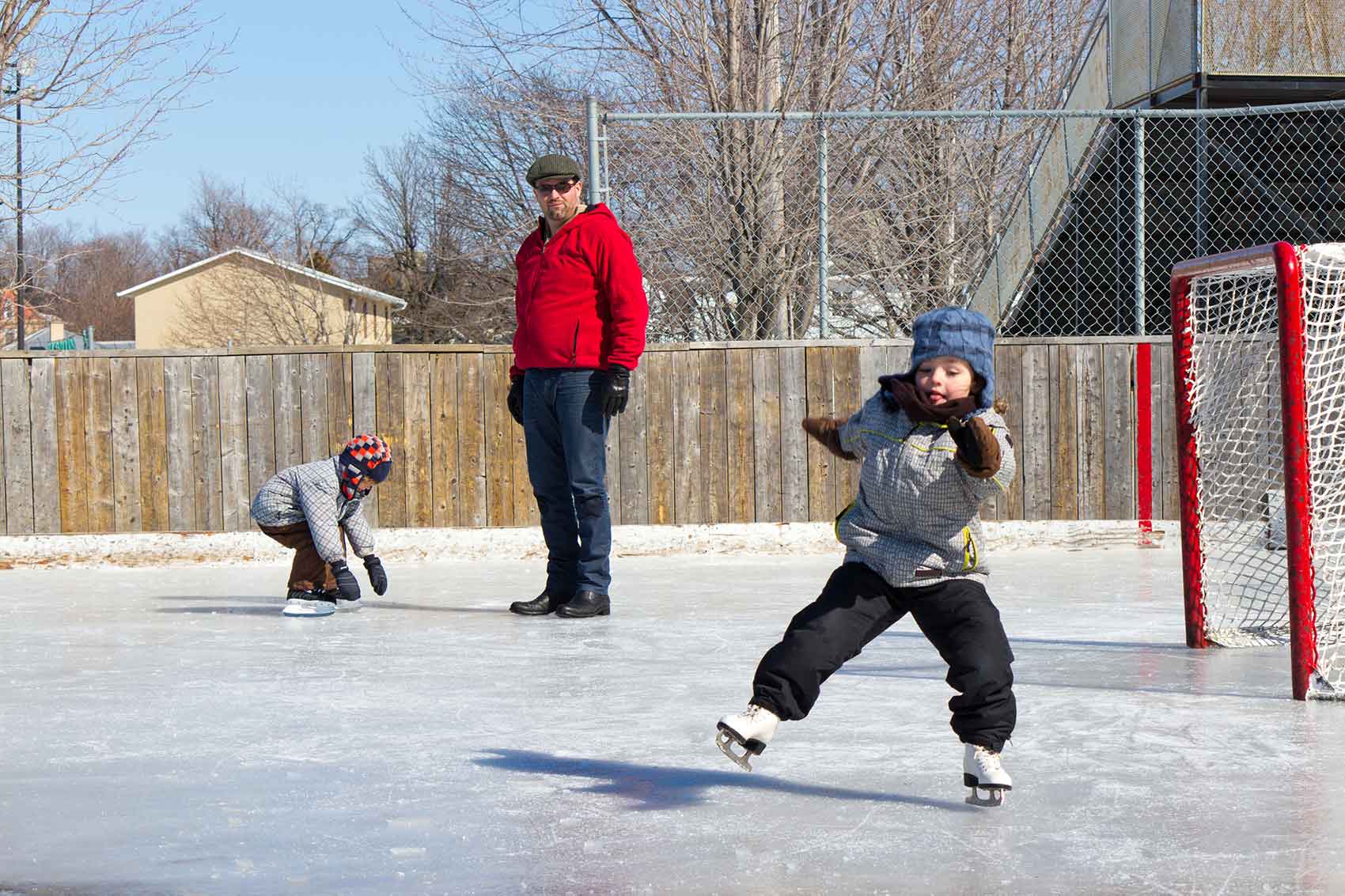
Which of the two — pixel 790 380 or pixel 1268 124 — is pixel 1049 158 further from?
pixel 790 380

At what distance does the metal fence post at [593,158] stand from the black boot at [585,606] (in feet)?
8.24

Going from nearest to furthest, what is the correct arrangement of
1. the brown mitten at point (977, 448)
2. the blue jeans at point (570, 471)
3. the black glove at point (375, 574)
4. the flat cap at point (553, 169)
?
1. the brown mitten at point (977, 448)
2. the flat cap at point (553, 169)
3. the blue jeans at point (570, 471)
4. the black glove at point (375, 574)

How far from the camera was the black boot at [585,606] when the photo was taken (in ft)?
17.8

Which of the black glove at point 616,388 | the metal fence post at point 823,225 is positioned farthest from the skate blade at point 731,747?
the metal fence post at point 823,225

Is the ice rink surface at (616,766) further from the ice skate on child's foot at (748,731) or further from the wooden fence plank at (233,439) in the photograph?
the wooden fence plank at (233,439)

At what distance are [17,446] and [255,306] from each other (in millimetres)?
39893

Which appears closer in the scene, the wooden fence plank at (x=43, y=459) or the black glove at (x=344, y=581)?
the black glove at (x=344, y=581)

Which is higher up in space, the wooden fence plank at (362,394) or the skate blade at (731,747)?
the wooden fence plank at (362,394)

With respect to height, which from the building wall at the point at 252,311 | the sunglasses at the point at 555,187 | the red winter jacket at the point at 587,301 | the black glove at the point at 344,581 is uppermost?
the building wall at the point at 252,311

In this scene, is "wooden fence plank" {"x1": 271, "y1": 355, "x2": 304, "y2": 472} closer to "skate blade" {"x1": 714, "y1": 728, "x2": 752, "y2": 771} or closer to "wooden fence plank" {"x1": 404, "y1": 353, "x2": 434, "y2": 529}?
→ "wooden fence plank" {"x1": 404, "y1": 353, "x2": 434, "y2": 529}

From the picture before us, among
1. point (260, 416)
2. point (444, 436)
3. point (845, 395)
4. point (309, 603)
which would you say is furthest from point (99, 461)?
point (845, 395)

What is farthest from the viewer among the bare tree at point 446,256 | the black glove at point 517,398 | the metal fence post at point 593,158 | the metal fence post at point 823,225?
the bare tree at point 446,256

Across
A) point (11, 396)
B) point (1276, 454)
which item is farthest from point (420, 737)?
point (11, 396)

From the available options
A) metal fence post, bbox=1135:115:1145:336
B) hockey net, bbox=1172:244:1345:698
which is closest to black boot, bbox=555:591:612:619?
hockey net, bbox=1172:244:1345:698
